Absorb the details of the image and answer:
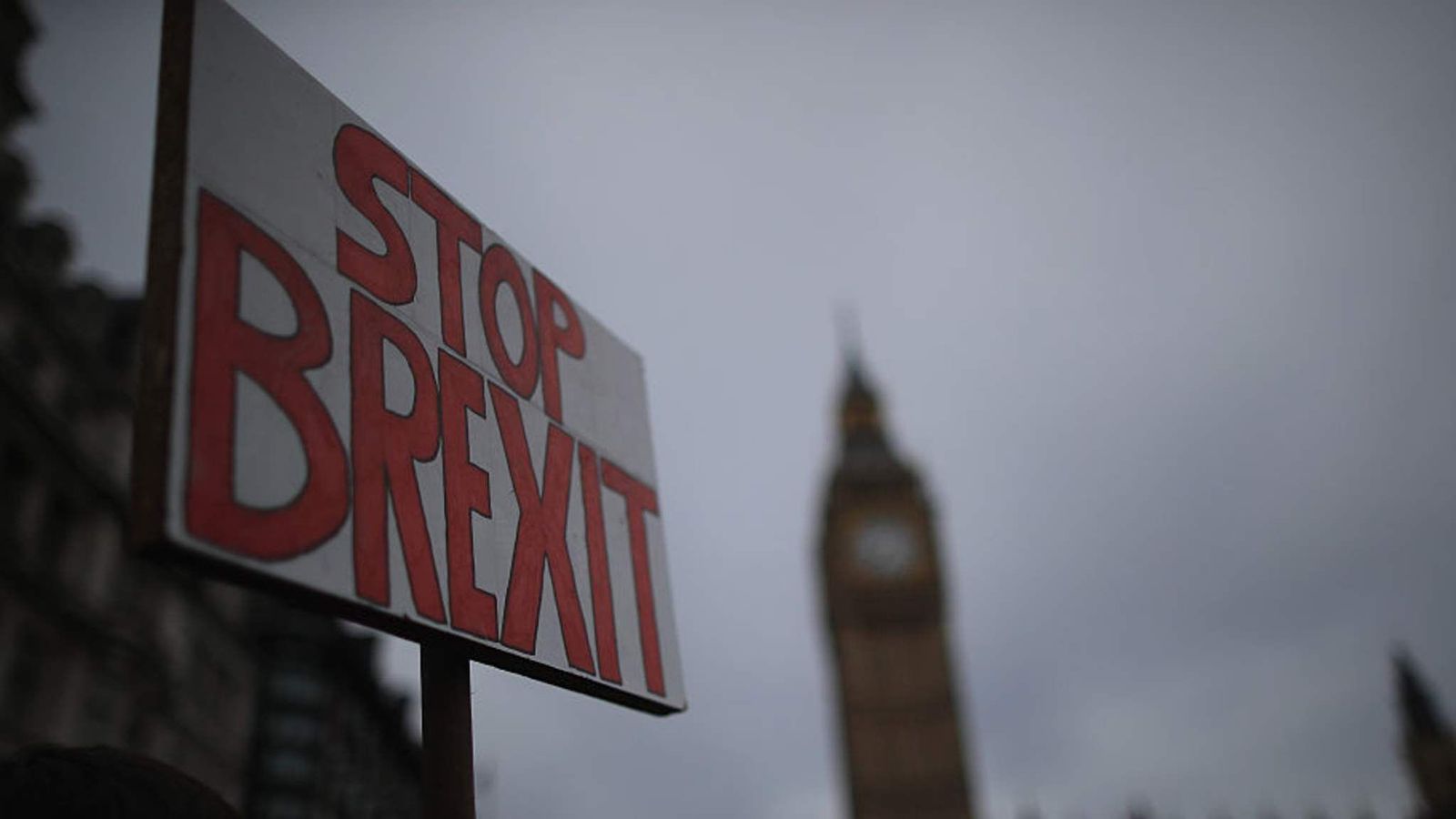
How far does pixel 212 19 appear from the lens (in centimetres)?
311

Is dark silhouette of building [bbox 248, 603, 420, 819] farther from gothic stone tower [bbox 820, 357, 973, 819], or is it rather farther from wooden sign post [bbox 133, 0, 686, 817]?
wooden sign post [bbox 133, 0, 686, 817]

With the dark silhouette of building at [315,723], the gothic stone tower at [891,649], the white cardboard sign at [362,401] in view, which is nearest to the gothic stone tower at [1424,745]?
the gothic stone tower at [891,649]

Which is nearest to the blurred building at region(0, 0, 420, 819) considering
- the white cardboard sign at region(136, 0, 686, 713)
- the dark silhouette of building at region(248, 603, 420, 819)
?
the dark silhouette of building at region(248, 603, 420, 819)

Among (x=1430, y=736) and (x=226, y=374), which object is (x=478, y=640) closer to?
(x=226, y=374)

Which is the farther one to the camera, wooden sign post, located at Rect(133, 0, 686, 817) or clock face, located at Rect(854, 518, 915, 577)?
clock face, located at Rect(854, 518, 915, 577)

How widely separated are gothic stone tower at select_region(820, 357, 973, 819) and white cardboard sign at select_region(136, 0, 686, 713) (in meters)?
63.7

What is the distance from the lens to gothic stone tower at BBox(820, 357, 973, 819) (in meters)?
64.6

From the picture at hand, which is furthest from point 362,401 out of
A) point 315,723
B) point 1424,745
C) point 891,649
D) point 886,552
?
point 1424,745

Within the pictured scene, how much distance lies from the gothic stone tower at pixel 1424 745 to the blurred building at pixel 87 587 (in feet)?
202

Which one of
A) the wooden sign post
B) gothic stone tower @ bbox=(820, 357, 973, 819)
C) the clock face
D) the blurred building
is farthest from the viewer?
the clock face

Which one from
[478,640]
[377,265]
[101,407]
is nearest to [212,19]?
[377,265]

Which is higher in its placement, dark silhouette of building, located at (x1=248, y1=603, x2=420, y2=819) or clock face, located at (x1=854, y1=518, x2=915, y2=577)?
clock face, located at (x1=854, y1=518, x2=915, y2=577)

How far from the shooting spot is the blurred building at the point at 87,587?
68.6 ft

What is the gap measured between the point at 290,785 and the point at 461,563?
34.7 meters
